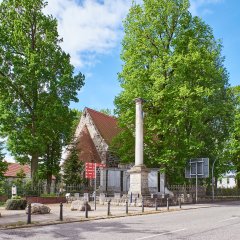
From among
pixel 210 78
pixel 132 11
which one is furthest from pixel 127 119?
pixel 132 11

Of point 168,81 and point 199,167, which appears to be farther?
point 168,81

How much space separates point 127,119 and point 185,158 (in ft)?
20.9

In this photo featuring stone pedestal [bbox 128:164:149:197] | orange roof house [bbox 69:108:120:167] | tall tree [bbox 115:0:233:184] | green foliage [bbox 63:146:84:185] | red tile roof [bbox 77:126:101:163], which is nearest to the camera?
stone pedestal [bbox 128:164:149:197]

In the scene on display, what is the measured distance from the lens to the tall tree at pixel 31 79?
3206cm

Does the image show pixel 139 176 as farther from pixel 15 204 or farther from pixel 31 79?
pixel 31 79

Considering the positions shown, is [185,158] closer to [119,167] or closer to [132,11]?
[119,167]

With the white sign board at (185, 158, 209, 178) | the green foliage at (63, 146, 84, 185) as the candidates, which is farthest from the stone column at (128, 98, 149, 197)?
the green foliage at (63, 146, 84, 185)

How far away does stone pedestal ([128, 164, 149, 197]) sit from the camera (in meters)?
27.0

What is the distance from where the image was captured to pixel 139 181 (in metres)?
27.1

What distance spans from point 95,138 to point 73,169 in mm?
6387


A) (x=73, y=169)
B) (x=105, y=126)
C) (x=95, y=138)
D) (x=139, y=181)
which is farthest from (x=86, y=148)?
(x=139, y=181)

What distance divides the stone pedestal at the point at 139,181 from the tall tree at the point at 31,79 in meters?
9.16

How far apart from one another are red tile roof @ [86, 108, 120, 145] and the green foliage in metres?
4.76

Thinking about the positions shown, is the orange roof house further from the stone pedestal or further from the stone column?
the stone pedestal
